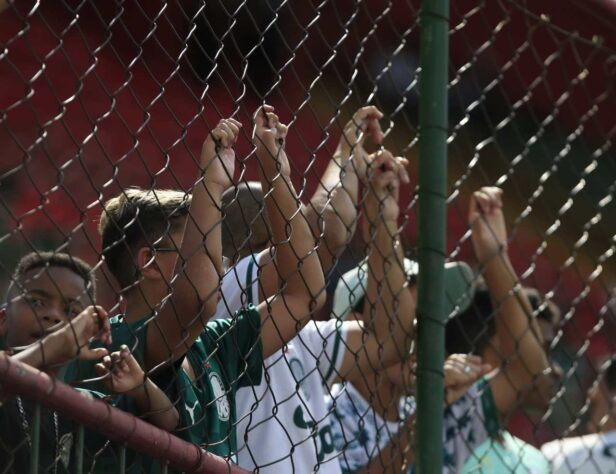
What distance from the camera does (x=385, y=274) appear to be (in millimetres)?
2830

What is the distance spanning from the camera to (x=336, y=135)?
209 inches

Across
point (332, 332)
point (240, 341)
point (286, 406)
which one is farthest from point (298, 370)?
point (240, 341)

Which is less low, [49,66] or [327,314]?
[49,66]

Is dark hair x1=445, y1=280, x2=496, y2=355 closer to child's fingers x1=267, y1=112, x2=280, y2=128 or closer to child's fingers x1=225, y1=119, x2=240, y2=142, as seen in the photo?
child's fingers x1=267, y1=112, x2=280, y2=128

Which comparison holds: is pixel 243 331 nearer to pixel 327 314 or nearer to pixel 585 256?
pixel 327 314

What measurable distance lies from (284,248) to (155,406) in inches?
20.6

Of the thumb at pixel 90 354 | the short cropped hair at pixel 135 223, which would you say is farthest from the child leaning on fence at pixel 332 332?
the thumb at pixel 90 354

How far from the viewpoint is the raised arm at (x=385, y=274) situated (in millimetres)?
2865

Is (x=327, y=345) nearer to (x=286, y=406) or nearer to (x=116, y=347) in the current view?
(x=286, y=406)

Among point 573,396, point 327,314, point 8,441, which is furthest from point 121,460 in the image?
point 573,396

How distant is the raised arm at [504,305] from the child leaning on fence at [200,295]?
67 cm

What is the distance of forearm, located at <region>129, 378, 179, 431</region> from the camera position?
2.27 metres

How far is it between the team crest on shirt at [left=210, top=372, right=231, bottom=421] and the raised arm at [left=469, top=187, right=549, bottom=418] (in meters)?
0.90

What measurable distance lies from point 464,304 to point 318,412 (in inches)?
23.7
